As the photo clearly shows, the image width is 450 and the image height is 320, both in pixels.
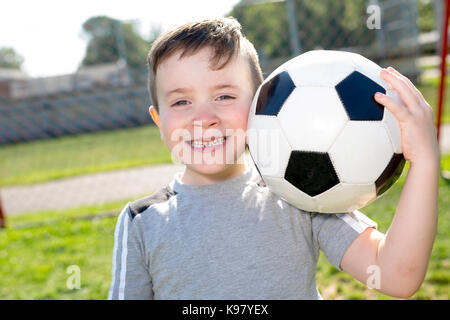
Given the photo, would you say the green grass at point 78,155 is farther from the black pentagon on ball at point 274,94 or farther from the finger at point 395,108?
the finger at point 395,108

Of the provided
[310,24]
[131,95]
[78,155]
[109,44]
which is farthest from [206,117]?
[109,44]

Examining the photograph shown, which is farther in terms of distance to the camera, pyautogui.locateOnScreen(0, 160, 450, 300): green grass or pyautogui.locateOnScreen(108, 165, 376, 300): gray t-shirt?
pyautogui.locateOnScreen(0, 160, 450, 300): green grass

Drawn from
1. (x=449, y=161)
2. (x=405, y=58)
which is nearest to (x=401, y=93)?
(x=449, y=161)

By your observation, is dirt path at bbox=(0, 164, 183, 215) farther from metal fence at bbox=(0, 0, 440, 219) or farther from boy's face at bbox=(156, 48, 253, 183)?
metal fence at bbox=(0, 0, 440, 219)

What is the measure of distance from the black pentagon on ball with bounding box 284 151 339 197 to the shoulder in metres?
0.50

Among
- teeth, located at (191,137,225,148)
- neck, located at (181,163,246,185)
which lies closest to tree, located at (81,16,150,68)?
neck, located at (181,163,246,185)

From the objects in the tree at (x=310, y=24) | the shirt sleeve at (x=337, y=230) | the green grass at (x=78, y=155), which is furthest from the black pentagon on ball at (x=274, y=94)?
the tree at (x=310, y=24)

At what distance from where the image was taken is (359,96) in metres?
1.34

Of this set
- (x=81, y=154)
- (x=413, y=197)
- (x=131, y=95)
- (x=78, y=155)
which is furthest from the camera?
(x=131, y=95)

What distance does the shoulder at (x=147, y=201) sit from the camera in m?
1.63

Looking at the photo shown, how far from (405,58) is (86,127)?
991cm

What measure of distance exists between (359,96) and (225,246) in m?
0.65

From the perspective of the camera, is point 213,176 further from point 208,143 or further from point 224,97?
point 224,97

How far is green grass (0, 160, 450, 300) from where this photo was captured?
2.74 metres
